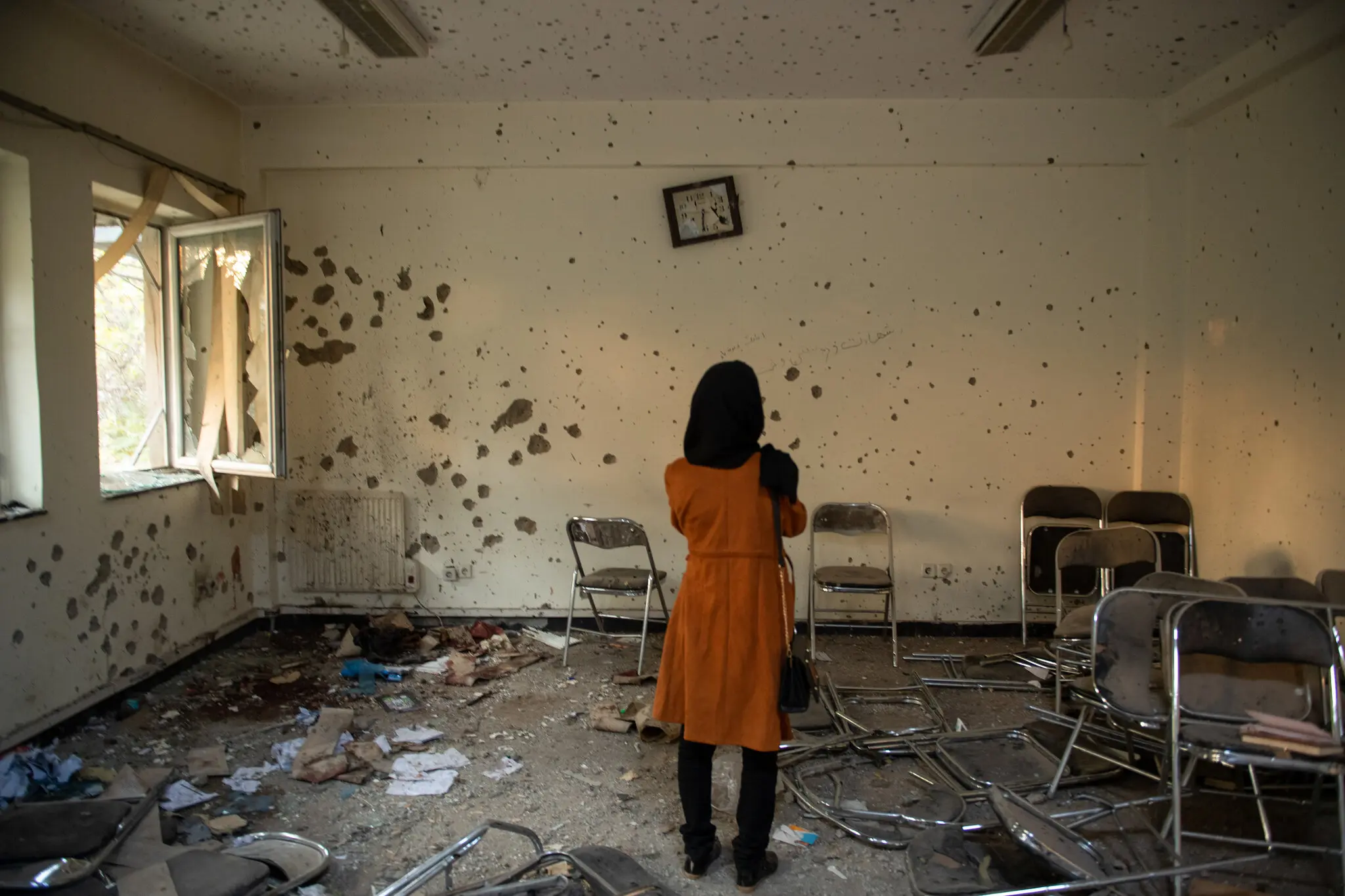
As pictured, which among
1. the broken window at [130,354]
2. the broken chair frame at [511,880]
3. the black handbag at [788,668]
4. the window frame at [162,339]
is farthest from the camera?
the window frame at [162,339]

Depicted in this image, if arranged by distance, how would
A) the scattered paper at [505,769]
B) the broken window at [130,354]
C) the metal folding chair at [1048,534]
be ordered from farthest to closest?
the metal folding chair at [1048,534] < the broken window at [130,354] < the scattered paper at [505,769]

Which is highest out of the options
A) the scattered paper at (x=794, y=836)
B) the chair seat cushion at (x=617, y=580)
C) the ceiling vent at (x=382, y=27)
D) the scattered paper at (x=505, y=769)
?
the ceiling vent at (x=382, y=27)

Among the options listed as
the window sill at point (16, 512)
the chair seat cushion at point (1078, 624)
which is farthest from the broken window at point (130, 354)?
the chair seat cushion at point (1078, 624)

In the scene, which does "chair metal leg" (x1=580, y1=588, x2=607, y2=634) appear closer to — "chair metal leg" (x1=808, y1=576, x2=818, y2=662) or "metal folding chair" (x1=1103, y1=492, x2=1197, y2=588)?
"chair metal leg" (x1=808, y1=576, x2=818, y2=662)

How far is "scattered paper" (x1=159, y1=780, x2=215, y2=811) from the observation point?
2467mm

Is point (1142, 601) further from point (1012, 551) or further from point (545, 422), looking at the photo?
point (545, 422)

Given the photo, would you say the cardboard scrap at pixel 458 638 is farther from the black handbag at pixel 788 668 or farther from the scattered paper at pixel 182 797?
the black handbag at pixel 788 668

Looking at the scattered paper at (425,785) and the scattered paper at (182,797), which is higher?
the scattered paper at (182,797)

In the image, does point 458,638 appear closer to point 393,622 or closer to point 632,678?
point 393,622

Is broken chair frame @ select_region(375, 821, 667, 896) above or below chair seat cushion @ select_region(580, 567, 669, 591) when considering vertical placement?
below

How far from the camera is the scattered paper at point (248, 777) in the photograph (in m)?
2.61

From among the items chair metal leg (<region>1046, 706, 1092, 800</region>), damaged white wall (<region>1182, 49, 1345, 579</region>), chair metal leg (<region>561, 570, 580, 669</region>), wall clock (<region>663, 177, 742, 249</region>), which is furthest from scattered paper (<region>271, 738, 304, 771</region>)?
damaged white wall (<region>1182, 49, 1345, 579</region>)

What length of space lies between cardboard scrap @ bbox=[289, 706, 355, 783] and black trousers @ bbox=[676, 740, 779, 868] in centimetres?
132

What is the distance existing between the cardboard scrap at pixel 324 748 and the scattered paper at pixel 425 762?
183 millimetres
